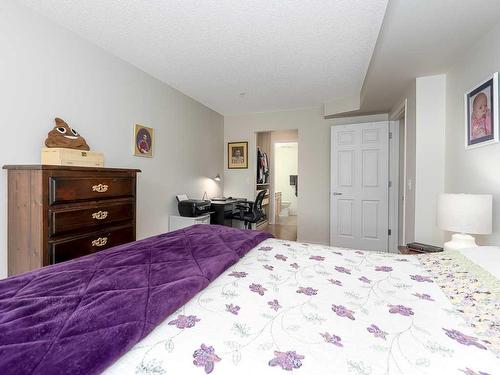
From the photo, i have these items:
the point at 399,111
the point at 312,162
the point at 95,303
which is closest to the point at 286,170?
the point at 312,162

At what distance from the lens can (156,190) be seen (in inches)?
125

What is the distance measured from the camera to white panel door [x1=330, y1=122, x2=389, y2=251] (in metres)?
3.79

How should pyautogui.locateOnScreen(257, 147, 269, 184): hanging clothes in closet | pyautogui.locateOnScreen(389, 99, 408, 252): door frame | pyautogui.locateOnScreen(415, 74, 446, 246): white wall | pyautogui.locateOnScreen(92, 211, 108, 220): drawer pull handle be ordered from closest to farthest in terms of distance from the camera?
pyautogui.locateOnScreen(92, 211, 108, 220): drawer pull handle → pyautogui.locateOnScreen(415, 74, 446, 246): white wall → pyautogui.locateOnScreen(389, 99, 408, 252): door frame → pyautogui.locateOnScreen(257, 147, 269, 184): hanging clothes in closet

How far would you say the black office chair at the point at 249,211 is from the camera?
13.2ft

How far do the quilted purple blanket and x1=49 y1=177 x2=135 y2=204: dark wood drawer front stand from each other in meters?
0.66

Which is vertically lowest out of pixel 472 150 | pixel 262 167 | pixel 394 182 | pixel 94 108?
pixel 394 182

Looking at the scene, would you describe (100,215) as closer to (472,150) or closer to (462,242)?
(462,242)

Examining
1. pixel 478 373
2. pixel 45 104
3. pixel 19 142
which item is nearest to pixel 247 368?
pixel 478 373

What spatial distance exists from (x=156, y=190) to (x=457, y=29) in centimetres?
323

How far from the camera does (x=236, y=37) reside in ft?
7.23

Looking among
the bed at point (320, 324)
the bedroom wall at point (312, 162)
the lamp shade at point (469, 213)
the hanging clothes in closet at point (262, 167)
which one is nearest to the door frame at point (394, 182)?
the bedroom wall at point (312, 162)

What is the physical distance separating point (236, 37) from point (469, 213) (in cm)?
227

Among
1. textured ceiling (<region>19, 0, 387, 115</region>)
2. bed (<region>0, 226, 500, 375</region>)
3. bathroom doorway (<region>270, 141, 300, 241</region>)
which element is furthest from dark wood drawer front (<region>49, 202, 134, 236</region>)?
bathroom doorway (<region>270, 141, 300, 241</region>)

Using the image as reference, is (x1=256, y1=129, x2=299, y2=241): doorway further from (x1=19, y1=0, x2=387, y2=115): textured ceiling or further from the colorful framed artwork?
the colorful framed artwork
